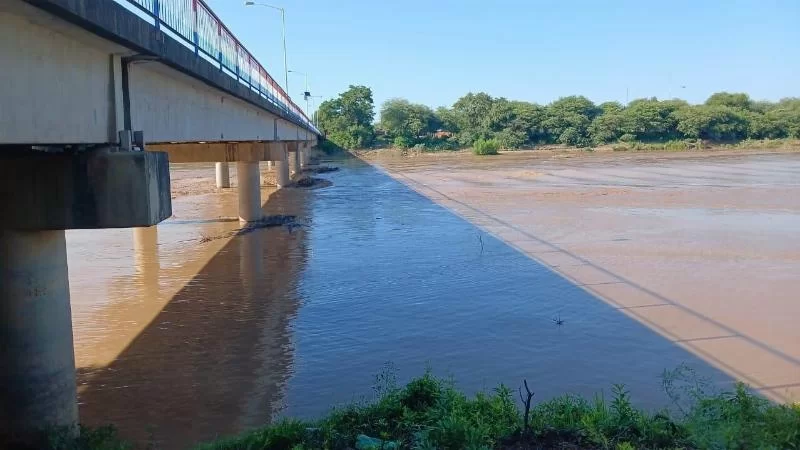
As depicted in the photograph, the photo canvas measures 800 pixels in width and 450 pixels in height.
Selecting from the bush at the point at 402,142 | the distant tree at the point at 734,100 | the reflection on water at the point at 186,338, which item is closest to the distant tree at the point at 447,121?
the bush at the point at 402,142

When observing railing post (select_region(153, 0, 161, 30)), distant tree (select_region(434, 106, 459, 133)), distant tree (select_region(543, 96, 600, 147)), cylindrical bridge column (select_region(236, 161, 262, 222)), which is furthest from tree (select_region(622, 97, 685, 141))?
railing post (select_region(153, 0, 161, 30))

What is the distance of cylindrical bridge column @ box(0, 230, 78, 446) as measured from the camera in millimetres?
7152

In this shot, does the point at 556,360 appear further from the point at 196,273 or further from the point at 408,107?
the point at 408,107

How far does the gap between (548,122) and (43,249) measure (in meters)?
95.3

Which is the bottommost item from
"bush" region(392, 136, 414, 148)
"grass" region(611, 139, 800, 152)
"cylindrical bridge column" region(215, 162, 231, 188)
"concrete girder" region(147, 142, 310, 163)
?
"cylindrical bridge column" region(215, 162, 231, 188)

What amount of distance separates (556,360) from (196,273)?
1024cm

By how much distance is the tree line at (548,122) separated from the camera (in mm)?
95875

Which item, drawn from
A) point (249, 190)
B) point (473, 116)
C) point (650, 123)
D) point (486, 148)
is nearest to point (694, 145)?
point (650, 123)

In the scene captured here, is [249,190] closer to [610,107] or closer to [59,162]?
[59,162]

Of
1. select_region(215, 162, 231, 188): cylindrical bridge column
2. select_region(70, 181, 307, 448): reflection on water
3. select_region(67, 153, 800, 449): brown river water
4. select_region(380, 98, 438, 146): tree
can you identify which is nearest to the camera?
select_region(70, 181, 307, 448): reflection on water

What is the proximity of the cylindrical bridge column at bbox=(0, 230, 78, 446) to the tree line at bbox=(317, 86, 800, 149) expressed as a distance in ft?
300

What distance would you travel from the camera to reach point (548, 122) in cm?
9850

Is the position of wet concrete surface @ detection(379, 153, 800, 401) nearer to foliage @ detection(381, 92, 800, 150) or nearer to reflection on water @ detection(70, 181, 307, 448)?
reflection on water @ detection(70, 181, 307, 448)

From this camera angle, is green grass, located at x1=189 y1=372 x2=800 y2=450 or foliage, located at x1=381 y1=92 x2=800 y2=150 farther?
foliage, located at x1=381 y1=92 x2=800 y2=150
